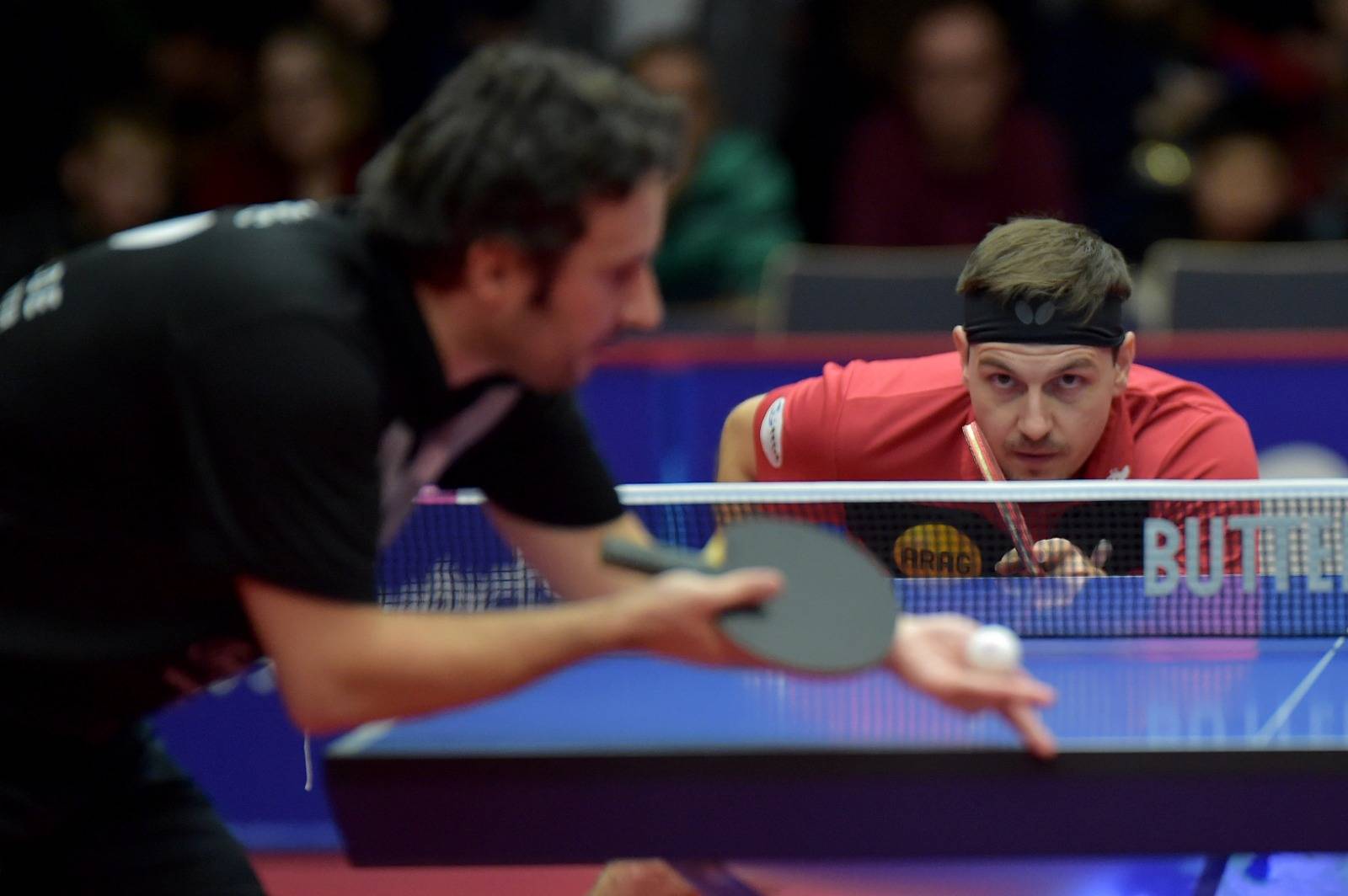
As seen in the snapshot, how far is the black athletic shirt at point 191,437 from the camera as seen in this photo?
1.71 m

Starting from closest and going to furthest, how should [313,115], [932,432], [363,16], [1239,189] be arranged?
[932,432] → [1239,189] → [313,115] → [363,16]

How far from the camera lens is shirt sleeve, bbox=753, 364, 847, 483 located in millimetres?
2857

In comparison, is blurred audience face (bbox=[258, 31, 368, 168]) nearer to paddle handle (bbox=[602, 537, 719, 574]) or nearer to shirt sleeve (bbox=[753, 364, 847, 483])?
shirt sleeve (bbox=[753, 364, 847, 483])

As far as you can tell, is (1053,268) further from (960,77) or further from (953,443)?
(960,77)

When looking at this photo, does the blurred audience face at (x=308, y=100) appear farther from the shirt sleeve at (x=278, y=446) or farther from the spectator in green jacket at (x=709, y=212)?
the shirt sleeve at (x=278, y=446)

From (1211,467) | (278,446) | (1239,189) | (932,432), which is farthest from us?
(1239,189)

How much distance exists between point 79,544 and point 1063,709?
3.67 ft

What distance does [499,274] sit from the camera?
182cm

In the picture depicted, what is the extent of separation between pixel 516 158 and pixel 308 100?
4.46 m

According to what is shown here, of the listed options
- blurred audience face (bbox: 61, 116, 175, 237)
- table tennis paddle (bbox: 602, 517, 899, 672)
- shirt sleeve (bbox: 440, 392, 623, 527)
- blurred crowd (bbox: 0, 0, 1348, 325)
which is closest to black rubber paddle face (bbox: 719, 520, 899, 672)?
table tennis paddle (bbox: 602, 517, 899, 672)

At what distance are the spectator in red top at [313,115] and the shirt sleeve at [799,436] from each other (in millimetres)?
3368

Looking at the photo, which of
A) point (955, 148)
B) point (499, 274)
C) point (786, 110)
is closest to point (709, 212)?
point (955, 148)

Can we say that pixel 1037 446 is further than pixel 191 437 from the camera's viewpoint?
Yes

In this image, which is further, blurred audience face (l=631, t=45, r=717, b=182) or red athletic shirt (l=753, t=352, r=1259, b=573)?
blurred audience face (l=631, t=45, r=717, b=182)
